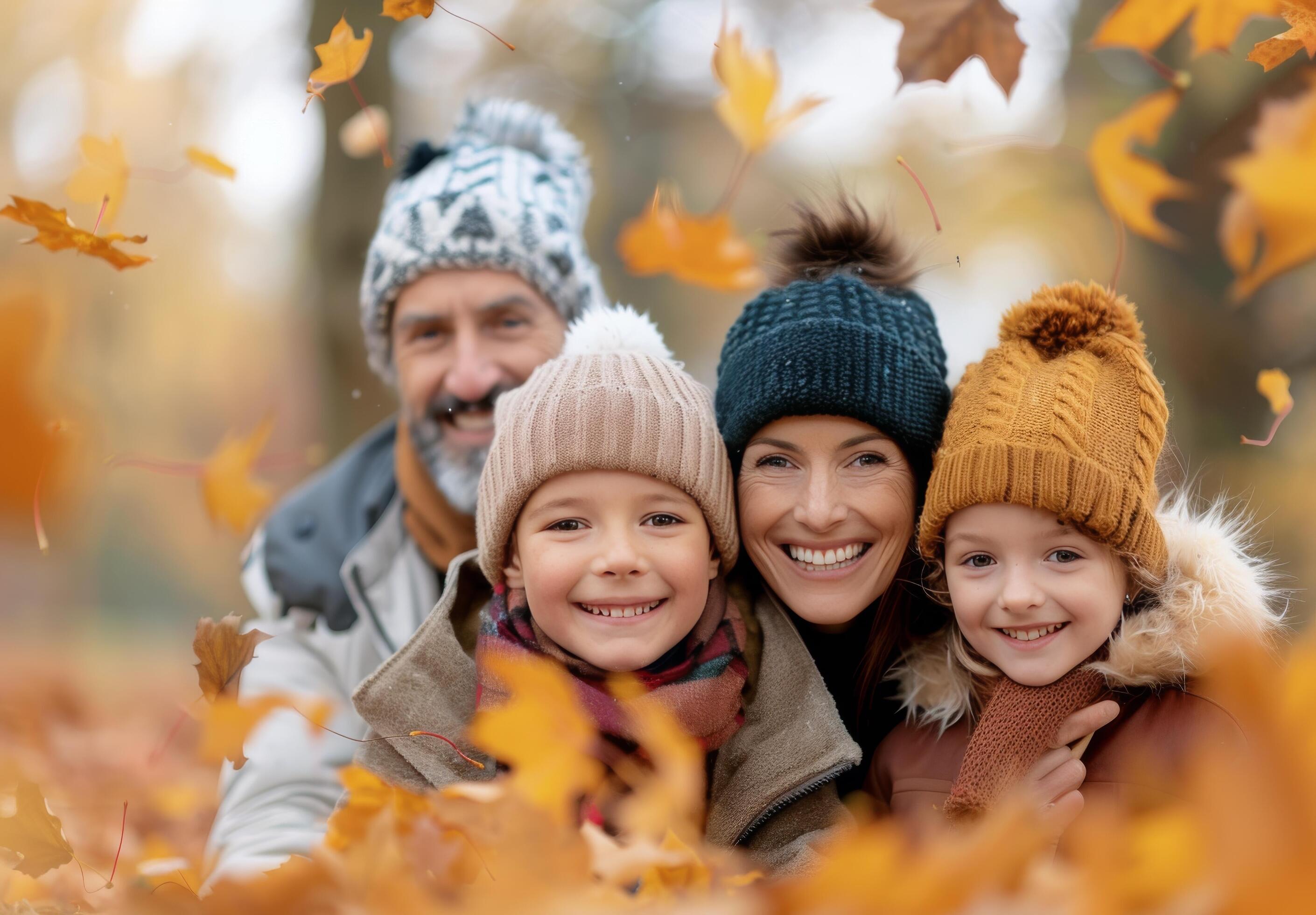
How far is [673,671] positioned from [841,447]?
0.55 metres

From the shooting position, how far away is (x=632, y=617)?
6.94 feet

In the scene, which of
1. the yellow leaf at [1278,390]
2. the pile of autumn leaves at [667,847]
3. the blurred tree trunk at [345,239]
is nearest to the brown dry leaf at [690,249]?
the pile of autumn leaves at [667,847]

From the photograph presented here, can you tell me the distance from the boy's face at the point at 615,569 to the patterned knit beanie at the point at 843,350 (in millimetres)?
251

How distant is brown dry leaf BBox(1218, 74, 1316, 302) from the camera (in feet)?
3.25

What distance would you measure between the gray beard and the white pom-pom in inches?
26.4

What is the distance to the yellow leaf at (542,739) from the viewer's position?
45.3 inches

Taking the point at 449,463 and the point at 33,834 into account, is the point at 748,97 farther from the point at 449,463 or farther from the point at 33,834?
the point at 33,834

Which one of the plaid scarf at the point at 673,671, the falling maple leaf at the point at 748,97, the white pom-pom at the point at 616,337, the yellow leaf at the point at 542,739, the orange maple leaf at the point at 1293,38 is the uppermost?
the orange maple leaf at the point at 1293,38

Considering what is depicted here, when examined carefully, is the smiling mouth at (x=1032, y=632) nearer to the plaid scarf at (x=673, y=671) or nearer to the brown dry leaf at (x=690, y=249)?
the plaid scarf at (x=673, y=671)

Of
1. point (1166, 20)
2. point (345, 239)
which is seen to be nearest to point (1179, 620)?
point (1166, 20)

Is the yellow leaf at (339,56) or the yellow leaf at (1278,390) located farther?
the yellow leaf at (1278,390)

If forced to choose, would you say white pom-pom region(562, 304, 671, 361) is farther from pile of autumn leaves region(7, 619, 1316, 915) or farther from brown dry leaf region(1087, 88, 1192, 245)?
brown dry leaf region(1087, 88, 1192, 245)

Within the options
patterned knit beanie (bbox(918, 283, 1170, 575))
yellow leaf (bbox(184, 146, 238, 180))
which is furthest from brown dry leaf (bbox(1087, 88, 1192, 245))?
yellow leaf (bbox(184, 146, 238, 180))

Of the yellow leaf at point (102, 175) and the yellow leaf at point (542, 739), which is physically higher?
the yellow leaf at point (102, 175)
